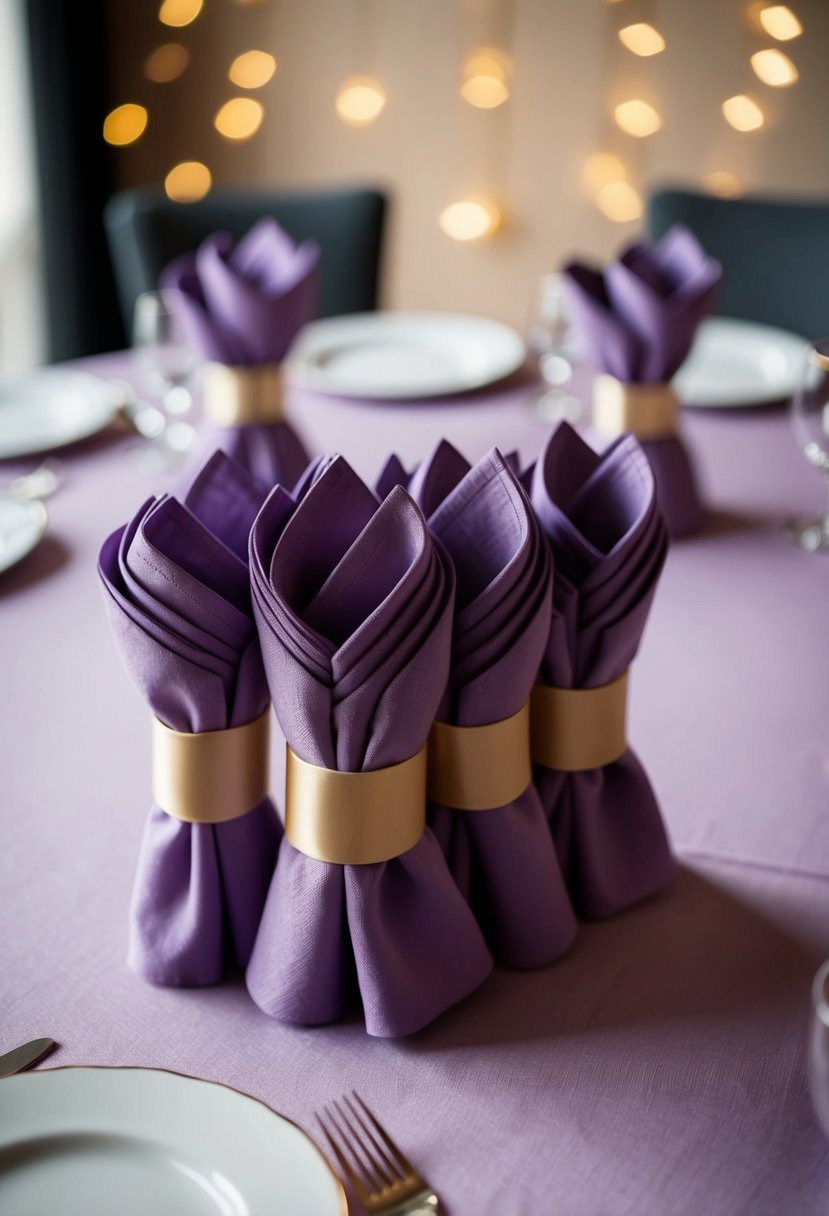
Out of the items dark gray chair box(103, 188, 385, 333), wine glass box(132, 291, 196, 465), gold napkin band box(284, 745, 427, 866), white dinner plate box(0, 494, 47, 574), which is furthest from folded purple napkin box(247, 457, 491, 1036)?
dark gray chair box(103, 188, 385, 333)

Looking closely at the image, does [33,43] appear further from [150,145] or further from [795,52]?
[795,52]

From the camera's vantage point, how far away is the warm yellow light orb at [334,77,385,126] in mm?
3061

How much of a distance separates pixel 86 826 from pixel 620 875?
1.21 feet

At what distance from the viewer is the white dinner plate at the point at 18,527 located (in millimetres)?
1171

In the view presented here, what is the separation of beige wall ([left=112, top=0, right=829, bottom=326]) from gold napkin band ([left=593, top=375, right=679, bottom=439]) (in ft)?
5.87

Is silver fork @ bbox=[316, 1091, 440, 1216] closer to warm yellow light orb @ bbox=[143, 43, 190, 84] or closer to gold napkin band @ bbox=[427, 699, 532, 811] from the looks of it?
gold napkin band @ bbox=[427, 699, 532, 811]

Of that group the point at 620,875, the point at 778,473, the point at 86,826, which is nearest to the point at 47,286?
the point at 778,473

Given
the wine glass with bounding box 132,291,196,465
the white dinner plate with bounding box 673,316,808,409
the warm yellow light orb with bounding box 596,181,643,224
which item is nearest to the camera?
the wine glass with bounding box 132,291,196,465

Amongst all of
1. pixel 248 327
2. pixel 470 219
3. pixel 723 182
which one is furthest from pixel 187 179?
pixel 248 327

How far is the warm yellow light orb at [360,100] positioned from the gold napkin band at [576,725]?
107 inches

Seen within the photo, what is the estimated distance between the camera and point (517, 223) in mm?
3125

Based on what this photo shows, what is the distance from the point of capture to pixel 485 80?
2.96 metres

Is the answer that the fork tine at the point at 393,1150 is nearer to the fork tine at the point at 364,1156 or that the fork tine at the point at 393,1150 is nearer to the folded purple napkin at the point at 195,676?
the fork tine at the point at 364,1156

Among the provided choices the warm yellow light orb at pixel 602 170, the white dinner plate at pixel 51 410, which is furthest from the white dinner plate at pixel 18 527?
the warm yellow light orb at pixel 602 170
